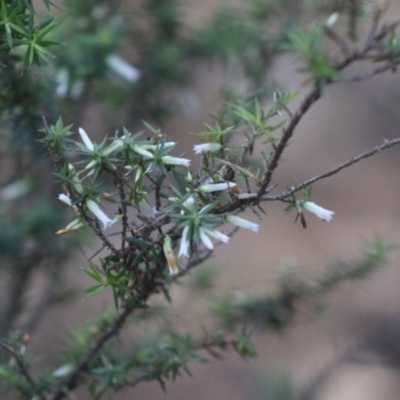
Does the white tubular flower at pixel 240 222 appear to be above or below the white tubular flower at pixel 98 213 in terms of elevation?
above

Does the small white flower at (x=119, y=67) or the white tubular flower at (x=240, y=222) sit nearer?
the white tubular flower at (x=240, y=222)

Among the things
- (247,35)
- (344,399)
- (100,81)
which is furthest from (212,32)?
(344,399)

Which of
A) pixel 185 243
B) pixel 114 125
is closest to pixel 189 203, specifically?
pixel 185 243

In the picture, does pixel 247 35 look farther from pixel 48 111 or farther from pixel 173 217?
pixel 173 217

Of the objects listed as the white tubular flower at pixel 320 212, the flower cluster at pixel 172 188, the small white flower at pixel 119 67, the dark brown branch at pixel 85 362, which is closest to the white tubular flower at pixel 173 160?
the flower cluster at pixel 172 188

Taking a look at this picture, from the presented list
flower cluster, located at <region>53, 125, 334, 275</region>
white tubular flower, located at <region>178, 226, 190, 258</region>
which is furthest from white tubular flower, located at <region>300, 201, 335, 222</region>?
white tubular flower, located at <region>178, 226, 190, 258</region>

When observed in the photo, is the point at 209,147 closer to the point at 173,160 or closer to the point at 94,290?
the point at 173,160

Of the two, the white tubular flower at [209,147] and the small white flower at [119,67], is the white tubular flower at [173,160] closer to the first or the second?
the white tubular flower at [209,147]

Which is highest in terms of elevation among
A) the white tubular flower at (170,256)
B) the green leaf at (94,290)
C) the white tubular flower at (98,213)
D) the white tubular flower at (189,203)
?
the white tubular flower at (189,203)
